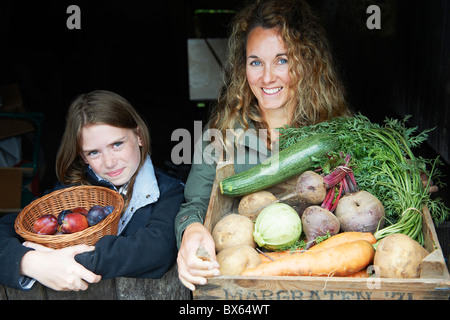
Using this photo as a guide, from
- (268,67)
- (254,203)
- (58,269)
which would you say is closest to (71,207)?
(58,269)

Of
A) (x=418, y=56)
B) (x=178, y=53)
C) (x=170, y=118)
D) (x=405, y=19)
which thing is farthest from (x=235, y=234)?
(x=178, y=53)

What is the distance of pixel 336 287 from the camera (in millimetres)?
1578

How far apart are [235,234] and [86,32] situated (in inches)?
349

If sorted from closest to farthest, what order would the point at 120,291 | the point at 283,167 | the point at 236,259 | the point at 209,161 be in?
the point at 236,259 < the point at 283,167 < the point at 120,291 < the point at 209,161

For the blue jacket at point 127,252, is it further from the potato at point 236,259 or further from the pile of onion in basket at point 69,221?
the potato at point 236,259

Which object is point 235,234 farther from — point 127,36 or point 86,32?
point 127,36

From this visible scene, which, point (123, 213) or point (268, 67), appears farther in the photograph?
point (123, 213)

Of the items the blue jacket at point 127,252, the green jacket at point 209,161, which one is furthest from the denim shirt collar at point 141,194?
the green jacket at point 209,161

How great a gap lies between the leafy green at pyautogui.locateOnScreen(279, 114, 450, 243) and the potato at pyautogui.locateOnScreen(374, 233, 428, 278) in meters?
0.21

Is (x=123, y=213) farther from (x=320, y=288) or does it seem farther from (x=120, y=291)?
(x=320, y=288)

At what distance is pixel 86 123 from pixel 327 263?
1612mm

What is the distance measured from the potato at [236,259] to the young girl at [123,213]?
548 mm

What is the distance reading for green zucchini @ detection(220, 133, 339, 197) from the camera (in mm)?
2150

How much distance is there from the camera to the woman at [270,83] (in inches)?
97.0
